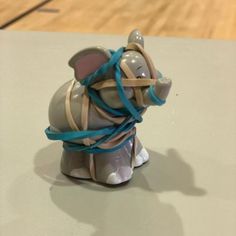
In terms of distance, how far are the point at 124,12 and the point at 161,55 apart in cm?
55

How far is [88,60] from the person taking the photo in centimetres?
60

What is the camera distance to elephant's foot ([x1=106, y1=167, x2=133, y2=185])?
2.14ft

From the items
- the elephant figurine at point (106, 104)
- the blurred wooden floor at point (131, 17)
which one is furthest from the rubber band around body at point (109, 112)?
the blurred wooden floor at point (131, 17)

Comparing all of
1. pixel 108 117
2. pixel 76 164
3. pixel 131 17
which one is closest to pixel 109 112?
pixel 108 117

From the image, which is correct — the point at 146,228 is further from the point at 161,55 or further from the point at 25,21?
the point at 25,21

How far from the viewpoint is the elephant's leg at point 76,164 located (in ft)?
2.18

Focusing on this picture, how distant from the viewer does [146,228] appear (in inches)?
23.4

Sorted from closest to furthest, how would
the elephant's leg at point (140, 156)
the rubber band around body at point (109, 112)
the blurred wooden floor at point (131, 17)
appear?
the rubber band around body at point (109, 112)
the elephant's leg at point (140, 156)
the blurred wooden floor at point (131, 17)

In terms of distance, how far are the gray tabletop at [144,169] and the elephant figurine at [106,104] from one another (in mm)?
46

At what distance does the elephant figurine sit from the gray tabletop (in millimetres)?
46

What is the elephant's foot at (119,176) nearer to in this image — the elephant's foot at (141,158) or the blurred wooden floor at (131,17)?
the elephant's foot at (141,158)

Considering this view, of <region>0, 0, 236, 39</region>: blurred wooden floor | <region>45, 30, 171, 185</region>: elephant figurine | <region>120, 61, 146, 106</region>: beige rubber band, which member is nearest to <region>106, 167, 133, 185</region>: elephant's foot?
<region>45, 30, 171, 185</region>: elephant figurine

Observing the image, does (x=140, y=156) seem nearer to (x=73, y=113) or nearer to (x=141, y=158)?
(x=141, y=158)

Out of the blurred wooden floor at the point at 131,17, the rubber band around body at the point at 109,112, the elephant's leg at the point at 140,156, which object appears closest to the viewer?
the rubber band around body at the point at 109,112
